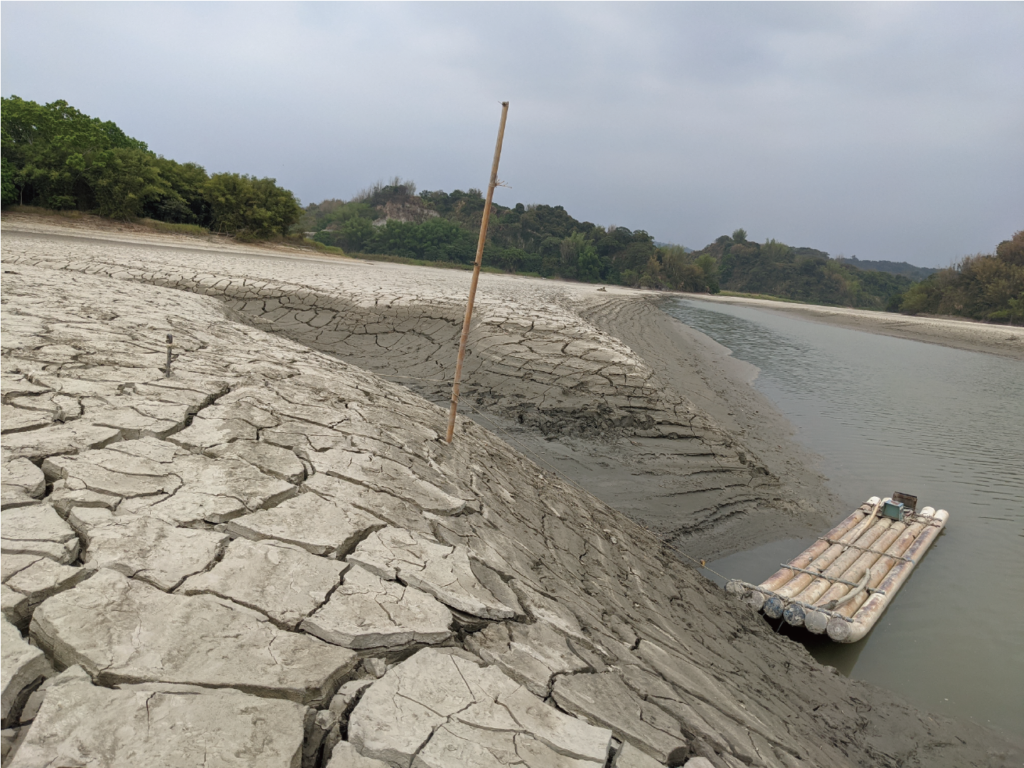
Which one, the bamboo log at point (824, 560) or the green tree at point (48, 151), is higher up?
the green tree at point (48, 151)

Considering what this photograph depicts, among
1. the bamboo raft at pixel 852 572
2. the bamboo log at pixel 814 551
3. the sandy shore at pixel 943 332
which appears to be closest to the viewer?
the bamboo raft at pixel 852 572

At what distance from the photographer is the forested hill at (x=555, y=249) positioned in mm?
44344

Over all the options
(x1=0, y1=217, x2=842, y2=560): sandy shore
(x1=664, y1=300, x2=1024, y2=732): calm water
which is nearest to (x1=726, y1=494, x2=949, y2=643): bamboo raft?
(x1=664, y1=300, x2=1024, y2=732): calm water

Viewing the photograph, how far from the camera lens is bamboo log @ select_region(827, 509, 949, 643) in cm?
Answer: 355

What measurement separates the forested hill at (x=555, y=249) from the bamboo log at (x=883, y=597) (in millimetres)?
39125

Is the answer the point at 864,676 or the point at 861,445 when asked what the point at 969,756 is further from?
the point at 861,445

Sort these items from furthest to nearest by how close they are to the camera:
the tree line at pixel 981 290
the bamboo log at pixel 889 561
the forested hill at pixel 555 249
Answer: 1. the forested hill at pixel 555 249
2. the tree line at pixel 981 290
3. the bamboo log at pixel 889 561

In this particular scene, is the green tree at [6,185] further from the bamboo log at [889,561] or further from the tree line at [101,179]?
the bamboo log at [889,561]

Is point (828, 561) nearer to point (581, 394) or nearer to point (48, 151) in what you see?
point (581, 394)

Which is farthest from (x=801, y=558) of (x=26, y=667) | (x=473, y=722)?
(x=26, y=667)

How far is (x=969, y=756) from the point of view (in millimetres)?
2814

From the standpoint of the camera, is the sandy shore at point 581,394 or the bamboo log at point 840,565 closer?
the bamboo log at point 840,565

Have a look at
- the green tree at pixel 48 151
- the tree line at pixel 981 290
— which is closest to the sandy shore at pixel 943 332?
the tree line at pixel 981 290

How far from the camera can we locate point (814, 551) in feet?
14.6
